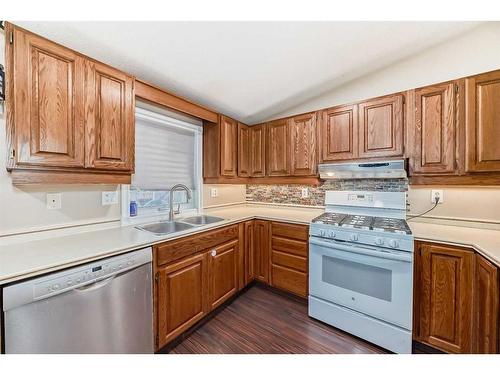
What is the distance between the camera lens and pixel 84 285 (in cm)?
107

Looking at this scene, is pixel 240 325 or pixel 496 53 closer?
pixel 496 53

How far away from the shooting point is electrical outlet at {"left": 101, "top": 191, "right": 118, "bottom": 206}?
5.50 feet

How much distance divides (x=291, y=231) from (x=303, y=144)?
101 cm

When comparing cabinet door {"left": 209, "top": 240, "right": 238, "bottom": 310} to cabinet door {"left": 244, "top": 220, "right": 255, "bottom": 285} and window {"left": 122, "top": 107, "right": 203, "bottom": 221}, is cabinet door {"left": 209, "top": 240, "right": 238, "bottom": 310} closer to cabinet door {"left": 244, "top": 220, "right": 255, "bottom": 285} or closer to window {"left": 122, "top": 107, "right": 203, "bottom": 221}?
cabinet door {"left": 244, "top": 220, "right": 255, "bottom": 285}

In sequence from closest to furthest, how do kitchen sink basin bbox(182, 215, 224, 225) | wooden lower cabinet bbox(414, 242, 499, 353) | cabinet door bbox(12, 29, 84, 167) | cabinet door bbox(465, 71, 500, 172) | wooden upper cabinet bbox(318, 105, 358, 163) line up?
cabinet door bbox(12, 29, 84, 167), wooden lower cabinet bbox(414, 242, 499, 353), cabinet door bbox(465, 71, 500, 172), wooden upper cabinet bbox(318, 105, 358, 163), kitchen sink basin bbox(182, 215, 224, 225)

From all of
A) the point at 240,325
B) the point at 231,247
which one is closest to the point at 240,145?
the point at 231,247

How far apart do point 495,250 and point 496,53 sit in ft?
5.41

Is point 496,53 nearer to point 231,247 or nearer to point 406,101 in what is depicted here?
point 406,101

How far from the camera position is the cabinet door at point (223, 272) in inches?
74.4

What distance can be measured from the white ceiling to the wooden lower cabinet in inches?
67.1

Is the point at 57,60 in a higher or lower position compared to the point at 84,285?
higher

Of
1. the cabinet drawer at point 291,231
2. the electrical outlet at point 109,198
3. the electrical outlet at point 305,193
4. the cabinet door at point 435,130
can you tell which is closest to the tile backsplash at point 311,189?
the electrical outlet at point 305,193

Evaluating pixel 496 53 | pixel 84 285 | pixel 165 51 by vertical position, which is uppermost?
pixel 496 53

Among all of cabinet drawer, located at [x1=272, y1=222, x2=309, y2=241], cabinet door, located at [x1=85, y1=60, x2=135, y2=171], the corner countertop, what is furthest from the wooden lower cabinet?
cabinet door, located at [x1=85, y1=60, x2=135, y2=171]
